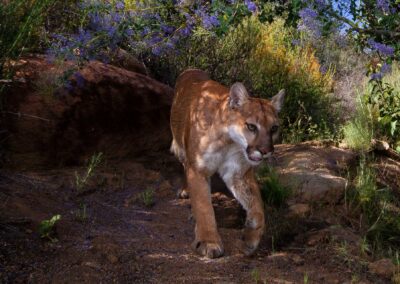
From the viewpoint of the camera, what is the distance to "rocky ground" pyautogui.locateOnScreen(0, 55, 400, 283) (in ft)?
11.4

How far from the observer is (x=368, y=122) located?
691 cm

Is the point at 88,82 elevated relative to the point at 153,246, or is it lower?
elevated

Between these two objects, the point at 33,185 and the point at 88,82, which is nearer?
the point at 33,185

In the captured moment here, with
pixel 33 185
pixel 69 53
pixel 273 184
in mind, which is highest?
pixel 69 53

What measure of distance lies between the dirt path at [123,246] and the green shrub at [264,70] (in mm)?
2664

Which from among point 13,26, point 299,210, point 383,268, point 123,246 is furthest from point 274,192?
point 13,26

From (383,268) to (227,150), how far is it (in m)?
A: 1.42

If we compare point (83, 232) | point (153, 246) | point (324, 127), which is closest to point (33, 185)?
point (83, 232)

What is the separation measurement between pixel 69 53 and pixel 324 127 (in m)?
4.11

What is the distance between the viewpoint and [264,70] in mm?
7637

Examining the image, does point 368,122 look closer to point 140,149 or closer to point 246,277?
point 140,149

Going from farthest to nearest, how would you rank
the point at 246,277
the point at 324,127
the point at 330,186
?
the point at 324,127 < the point at 330,186 < the point at 246,277

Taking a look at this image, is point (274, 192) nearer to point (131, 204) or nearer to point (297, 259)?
point (297, 259)

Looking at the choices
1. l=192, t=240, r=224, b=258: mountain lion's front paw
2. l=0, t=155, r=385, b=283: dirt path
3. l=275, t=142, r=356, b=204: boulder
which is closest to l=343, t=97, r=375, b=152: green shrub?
l=275, t=142, r=356, b=204: boulder
